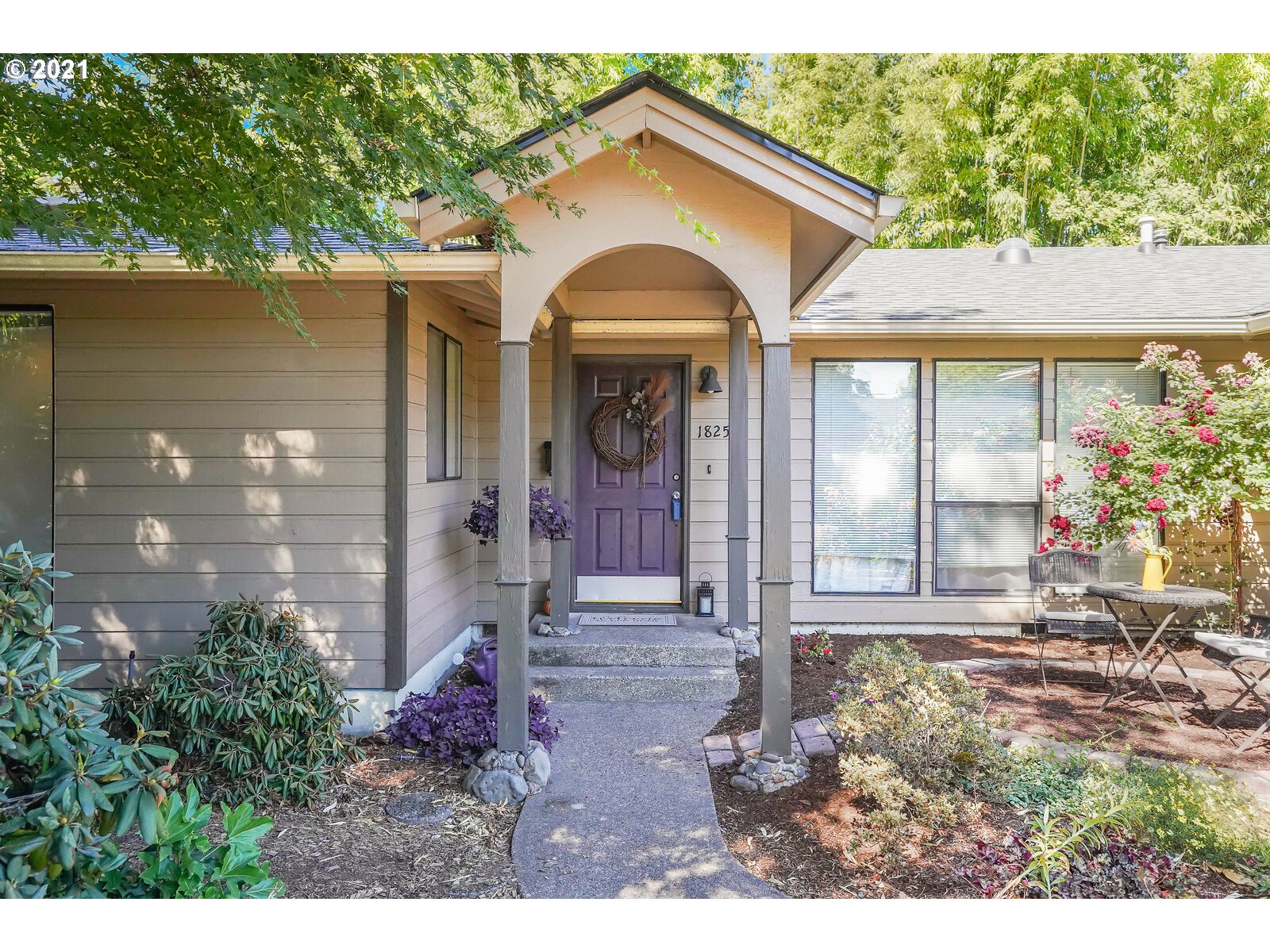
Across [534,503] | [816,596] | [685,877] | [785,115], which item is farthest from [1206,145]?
[685,877]

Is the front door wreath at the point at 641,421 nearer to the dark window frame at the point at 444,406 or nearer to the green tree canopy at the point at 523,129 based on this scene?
the dark window frame at the point at 444,406

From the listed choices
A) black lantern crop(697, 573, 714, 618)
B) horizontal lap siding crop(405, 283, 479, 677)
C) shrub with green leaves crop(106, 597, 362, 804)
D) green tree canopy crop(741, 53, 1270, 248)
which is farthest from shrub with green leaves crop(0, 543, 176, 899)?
green tree canopy crop(741, 53, 1270, 248)

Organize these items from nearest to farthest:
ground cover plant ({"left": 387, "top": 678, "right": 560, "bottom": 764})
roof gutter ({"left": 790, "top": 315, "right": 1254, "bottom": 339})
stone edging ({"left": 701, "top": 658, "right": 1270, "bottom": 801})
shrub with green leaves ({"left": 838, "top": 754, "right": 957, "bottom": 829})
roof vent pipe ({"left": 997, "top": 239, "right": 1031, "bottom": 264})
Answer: shrub with green leaves ({"left": 838, "top": 754, "right": 957, "bottom": 829}) → stone edging ({"left": 701, "top": 658, "right": 1270, "bottom": 801}) → ground cover plant ({"left": 387, "top": 678, "right": 560, "bottom": 764}) → roof gutter ({"left": 790, "top": 315, "right": 1254, "bottom": 339}) → roof vent pipe ({"left": 997, "top": 239, "right": 1031, "bottom": 264})

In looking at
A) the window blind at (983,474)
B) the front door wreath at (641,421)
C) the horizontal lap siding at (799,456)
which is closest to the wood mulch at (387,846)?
the horizontal lap siding at (799,456)

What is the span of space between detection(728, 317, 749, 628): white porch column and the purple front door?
0.67 meters

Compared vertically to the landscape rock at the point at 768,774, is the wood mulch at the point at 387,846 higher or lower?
lower

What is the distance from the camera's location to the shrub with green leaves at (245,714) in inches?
137

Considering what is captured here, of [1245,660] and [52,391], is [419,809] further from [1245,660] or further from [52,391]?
[1245,660]

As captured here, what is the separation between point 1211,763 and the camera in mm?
3688

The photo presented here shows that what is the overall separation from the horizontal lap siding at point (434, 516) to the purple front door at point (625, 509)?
0.92 meters

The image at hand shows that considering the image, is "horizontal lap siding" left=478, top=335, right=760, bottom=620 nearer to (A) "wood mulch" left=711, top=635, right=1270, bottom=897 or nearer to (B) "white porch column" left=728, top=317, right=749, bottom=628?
(B) "white porch column" left=728, top=317, right=749, bottom=628

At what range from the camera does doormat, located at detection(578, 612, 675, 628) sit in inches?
229

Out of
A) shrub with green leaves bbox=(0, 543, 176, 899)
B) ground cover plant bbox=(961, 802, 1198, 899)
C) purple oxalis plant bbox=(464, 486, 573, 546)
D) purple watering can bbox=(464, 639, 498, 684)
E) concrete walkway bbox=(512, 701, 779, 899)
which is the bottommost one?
concrete walkway bbox=(512, 701, 779, 899)

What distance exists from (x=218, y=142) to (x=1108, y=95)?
530 inches
